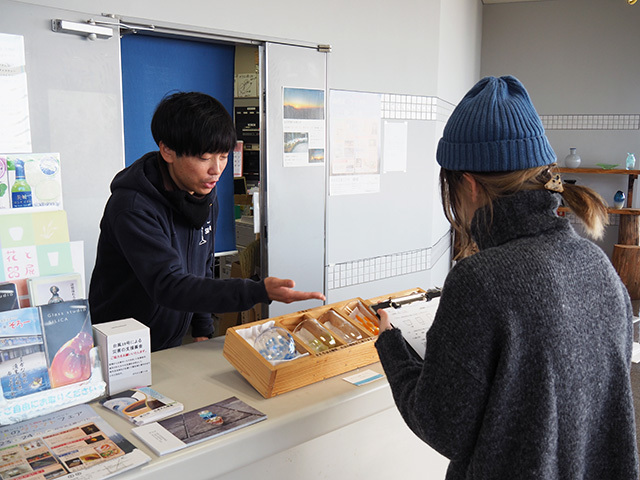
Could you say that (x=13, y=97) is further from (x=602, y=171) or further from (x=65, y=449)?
(x=602, y=171)

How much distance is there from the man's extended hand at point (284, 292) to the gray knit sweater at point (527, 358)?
0.57 metres

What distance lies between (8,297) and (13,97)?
1.73 metres

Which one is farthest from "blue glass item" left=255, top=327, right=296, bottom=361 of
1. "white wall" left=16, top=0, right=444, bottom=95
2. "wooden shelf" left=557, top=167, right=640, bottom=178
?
"wooden shelf" left=557, top=167, right=640, bottom=178

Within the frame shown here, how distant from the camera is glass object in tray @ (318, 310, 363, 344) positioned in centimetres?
175

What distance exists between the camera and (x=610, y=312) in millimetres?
1078

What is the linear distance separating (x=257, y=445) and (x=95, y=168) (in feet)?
6.99

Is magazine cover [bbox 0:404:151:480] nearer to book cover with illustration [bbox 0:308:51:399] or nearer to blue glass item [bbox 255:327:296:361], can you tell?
book cover with illustration [bbox 0:308:51:399]

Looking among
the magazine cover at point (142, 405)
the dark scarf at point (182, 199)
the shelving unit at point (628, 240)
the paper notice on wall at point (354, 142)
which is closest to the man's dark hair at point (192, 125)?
the dark scarf at point (182, 199)

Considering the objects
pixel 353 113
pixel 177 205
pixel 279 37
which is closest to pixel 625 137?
pixel 353 113

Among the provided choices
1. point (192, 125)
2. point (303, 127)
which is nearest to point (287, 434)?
point (192, 125)

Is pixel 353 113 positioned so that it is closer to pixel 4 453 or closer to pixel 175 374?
pixel 175 374

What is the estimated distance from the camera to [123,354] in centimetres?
150

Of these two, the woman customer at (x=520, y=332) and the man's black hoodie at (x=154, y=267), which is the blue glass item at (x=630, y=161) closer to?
the man's black hoodie at (x=154, y=267)

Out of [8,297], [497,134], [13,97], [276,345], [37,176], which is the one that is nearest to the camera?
[497,134]
